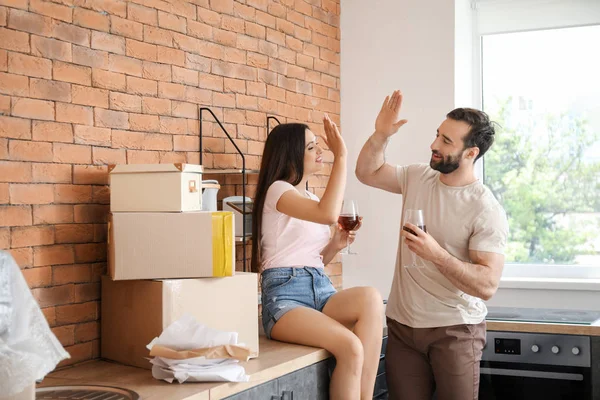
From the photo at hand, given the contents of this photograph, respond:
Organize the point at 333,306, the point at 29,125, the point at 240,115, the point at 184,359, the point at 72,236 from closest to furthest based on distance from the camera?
the point at 184,359
the point at 29,125
the point at 72,236
the point at 333,306
the point at 240,115

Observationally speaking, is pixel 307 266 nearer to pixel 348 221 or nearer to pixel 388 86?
pixel 348 221

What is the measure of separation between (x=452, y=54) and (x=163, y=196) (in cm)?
214

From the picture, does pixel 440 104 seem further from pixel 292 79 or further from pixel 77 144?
pixel 77 144

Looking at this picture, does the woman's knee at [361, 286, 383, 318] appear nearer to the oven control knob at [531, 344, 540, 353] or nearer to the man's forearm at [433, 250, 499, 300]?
the man's forearm at [433, 250, 499, 300]

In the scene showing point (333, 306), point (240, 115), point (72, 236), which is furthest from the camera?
point (240, 115)

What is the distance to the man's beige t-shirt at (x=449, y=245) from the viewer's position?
2857mm

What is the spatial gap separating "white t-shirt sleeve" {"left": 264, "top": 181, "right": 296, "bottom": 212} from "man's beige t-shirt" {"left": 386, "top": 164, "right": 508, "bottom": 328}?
1.60 ft

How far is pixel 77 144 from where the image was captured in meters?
2.57

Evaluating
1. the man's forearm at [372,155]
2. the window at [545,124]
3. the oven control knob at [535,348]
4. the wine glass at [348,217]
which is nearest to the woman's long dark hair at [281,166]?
the wine glass at [348,217]

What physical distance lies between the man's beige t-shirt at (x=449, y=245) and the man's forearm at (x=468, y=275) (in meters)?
0.09

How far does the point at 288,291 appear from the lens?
2.86 meters

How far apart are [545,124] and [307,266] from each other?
187 centimetres

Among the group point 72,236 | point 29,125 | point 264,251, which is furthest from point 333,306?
point 29,125

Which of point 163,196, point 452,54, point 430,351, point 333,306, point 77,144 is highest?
point 452,54
